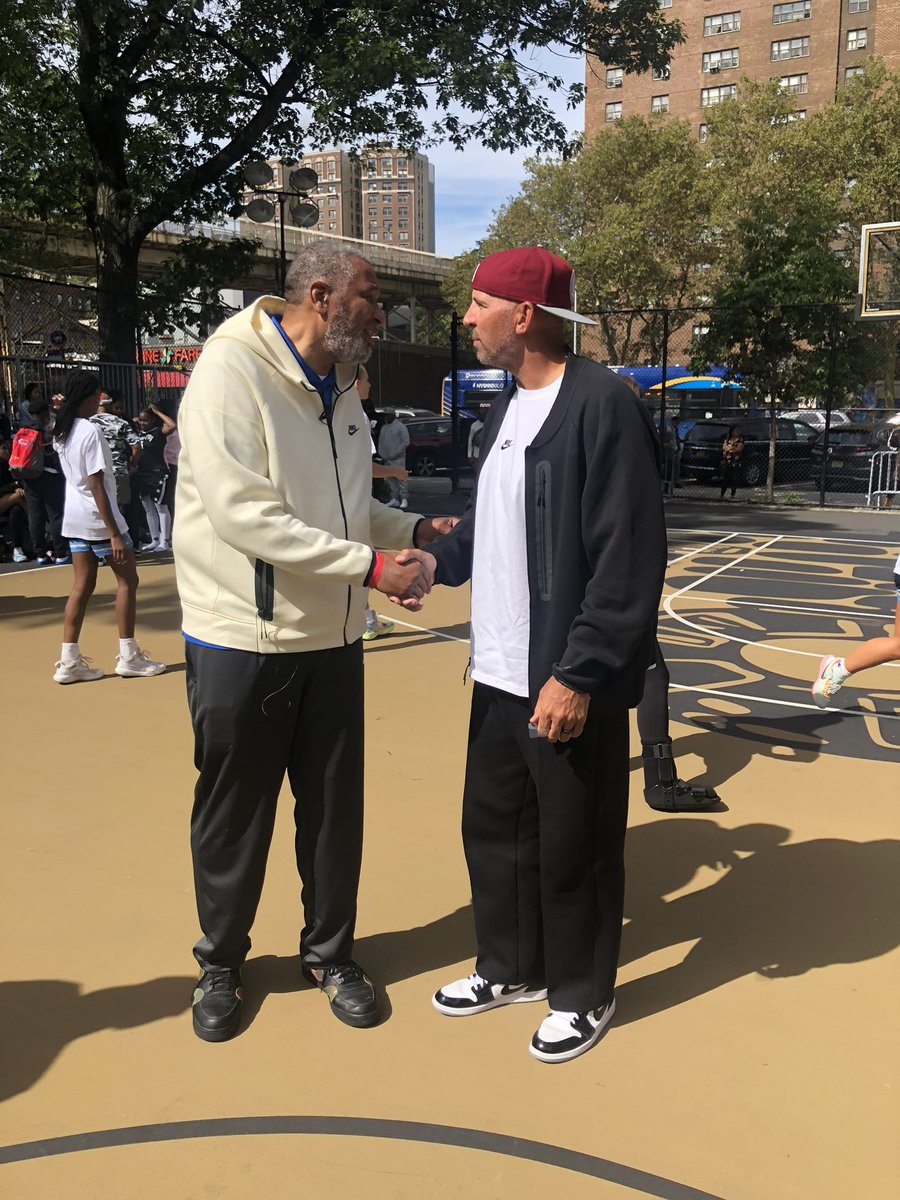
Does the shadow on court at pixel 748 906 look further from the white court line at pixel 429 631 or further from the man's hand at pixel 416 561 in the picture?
the white court line at pixel 429 631

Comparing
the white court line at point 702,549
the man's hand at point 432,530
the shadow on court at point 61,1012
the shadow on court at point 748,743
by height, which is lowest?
the shadow on court at point 61,1012

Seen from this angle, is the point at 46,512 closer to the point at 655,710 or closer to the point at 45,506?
the point at 45,506

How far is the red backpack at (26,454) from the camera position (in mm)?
11156

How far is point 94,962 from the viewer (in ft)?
10.6

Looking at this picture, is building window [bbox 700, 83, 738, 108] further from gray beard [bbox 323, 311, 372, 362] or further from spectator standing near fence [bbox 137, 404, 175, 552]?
gray beard [bbox 323, 311, 372, 362]

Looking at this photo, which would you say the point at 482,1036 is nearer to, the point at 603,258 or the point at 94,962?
the point at 94,962

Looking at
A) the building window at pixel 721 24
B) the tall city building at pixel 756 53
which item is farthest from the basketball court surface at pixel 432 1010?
the building window at pixel 721 24

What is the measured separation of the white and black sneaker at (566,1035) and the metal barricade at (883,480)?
1720cm

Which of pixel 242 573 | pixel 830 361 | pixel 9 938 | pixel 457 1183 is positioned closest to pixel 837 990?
pixel 457 1183

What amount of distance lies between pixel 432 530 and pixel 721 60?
250 ft

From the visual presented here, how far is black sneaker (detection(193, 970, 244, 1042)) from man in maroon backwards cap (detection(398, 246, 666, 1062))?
0.58 meters

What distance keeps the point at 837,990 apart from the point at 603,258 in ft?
146

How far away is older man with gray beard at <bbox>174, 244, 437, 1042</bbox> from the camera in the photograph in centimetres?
263

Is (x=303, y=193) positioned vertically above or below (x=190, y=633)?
above
